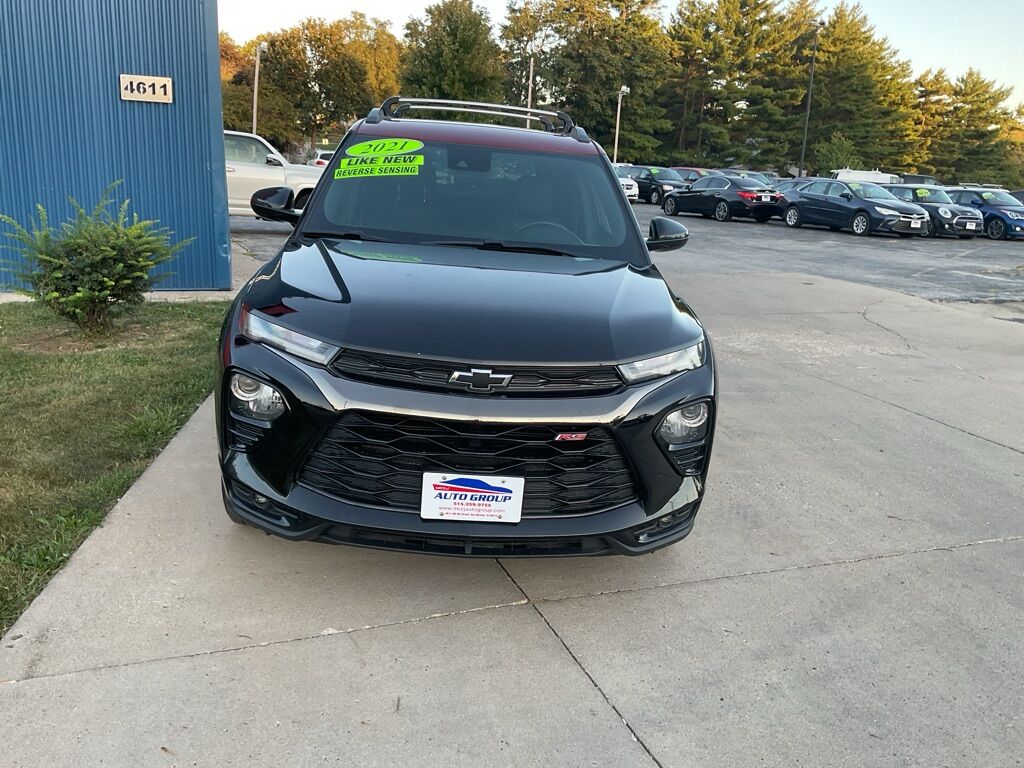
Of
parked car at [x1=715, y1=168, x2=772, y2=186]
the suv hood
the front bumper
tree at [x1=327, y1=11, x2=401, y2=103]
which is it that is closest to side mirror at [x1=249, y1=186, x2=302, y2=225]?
the suv hood

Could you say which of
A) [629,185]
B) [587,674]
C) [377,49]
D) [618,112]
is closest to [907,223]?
[629,185]

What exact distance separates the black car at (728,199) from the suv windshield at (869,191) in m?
2.40

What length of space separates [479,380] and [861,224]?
72.2 ft

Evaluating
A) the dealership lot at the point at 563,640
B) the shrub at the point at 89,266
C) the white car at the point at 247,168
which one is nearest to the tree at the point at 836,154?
the white car at the point at 247,168

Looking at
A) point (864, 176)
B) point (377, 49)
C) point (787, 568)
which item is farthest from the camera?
point (377, 49)

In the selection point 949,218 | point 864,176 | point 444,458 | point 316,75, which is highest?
point 316,75

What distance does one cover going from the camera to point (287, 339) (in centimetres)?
275

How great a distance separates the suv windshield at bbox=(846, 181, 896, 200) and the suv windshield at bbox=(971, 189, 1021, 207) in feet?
11.2

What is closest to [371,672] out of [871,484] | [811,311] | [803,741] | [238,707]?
[238,707]

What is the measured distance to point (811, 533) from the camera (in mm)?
3844

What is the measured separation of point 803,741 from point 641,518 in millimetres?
818

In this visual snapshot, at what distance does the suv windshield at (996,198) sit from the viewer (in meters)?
23.8

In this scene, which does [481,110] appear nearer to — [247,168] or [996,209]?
[247,168]

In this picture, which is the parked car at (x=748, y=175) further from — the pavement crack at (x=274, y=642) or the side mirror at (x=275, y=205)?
the pavement crack at (x=274, y=642)
